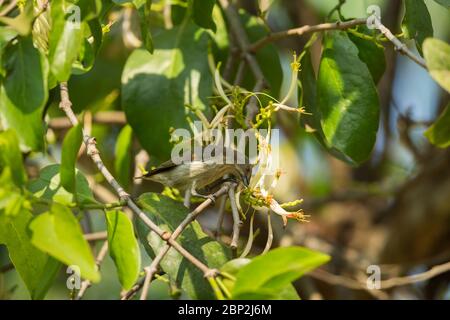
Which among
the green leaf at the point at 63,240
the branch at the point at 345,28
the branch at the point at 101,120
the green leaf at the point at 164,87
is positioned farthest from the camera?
the branch at the point at 101,120

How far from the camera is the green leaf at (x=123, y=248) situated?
0.90 meters

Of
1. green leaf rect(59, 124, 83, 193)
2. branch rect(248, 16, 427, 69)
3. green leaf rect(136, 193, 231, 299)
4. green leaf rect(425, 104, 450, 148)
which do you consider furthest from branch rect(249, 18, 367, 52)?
green leaf rect(59, 124, 83, 193)

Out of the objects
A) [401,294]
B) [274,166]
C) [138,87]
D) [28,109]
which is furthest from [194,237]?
[401,294]

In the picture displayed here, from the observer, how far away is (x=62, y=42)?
0.88 m

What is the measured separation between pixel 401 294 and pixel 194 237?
1.15 m

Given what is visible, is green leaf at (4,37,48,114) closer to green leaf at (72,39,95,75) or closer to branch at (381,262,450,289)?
green leaf at (72,39,95,75)

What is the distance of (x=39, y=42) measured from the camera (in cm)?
103

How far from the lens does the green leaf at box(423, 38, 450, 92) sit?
835mm

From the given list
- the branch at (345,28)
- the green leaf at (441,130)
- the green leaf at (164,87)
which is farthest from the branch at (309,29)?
the green leaf at (441,130)

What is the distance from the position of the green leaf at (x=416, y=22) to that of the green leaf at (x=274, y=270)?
0.45m

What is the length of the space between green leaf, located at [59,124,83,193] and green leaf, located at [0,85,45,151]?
0.04 meters

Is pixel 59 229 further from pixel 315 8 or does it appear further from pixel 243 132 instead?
pixel 315 8

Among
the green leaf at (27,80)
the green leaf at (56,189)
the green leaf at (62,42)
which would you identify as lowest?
the green leaf at (56,189)

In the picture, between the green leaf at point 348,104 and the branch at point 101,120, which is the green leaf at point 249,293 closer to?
the green leaf at point 348,104
